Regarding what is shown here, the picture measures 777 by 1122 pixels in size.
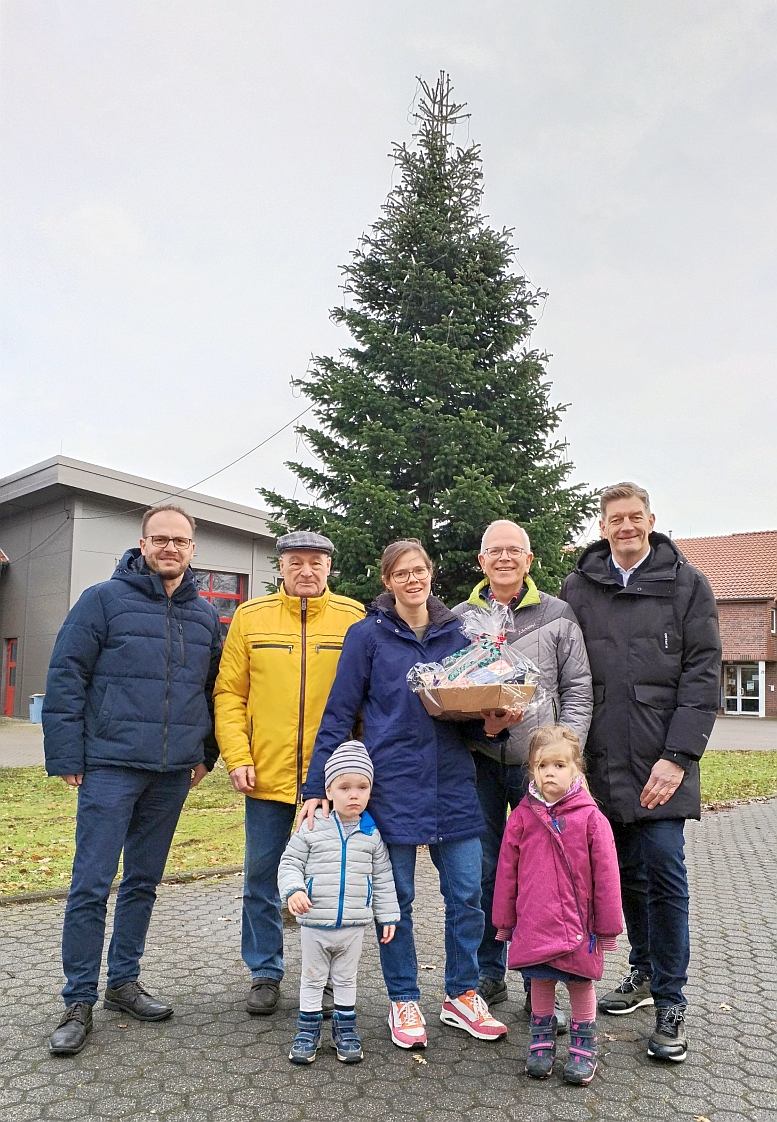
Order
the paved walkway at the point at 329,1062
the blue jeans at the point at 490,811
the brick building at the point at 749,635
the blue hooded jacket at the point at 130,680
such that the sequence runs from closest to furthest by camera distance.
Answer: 1. the paved walkway at the point at 329,1062
2. the blue hooded jacket at the point at 130,680
3. the blue jeans at the point at 490,811
4. the brick building at the point at 749,635

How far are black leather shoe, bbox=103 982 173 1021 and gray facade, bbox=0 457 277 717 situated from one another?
1956cm

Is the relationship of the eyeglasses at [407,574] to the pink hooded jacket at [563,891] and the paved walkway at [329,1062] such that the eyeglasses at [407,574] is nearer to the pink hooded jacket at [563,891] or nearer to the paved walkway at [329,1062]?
the pink hooded jacket at [563,891]

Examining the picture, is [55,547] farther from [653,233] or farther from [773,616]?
[773,616]

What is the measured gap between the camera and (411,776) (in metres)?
3.89

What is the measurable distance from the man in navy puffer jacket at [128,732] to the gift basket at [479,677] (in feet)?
3.76

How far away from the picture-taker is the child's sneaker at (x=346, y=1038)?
3.63 metres

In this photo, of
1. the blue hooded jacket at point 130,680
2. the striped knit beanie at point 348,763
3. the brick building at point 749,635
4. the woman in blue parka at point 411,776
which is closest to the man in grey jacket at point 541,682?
the woman in blue parka at point 411,776

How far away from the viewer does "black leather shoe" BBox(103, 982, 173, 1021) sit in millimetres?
4039

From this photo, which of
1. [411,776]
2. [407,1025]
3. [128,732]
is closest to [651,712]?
[411,776]

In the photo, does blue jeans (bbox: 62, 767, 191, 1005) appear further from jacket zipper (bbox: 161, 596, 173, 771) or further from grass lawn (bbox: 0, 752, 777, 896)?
grass lawn (bbox: 0, 752, 777, 896)

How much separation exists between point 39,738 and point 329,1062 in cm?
1857


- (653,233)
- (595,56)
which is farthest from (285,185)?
(653,233)

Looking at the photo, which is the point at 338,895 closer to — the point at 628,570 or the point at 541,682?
the point at 541,682

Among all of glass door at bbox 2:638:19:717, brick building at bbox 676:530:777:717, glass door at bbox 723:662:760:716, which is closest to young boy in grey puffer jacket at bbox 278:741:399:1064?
glass door at bbox 2:638:19:717
